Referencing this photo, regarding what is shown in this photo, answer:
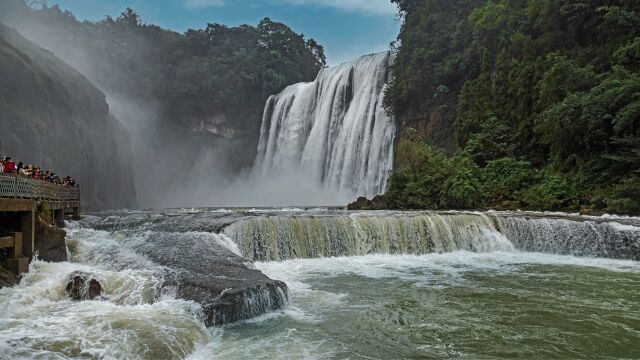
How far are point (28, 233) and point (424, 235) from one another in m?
12.5

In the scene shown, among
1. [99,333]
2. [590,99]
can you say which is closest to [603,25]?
[590,99]

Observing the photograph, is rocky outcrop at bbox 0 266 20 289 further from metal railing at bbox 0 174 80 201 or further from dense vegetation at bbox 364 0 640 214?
dense vegetation at bbox 364 0 640 214

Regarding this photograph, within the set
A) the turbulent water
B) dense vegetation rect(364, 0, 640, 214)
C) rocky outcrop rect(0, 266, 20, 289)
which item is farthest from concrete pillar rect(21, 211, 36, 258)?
dense vegetation rect(364, 0, 640, 214)

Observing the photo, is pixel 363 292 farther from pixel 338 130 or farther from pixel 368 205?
pixel 338 130

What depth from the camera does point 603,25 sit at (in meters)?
23.6

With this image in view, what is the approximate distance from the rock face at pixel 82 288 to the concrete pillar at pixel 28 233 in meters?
3.17

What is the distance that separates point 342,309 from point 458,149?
21889 millimetres

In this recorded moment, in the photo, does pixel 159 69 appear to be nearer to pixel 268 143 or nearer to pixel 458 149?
pixel 268 143

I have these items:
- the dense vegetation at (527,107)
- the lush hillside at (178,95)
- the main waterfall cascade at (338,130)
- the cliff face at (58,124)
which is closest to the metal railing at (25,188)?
the cliff face at (58,124)

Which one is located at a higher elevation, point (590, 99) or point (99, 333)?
point (590, 99)

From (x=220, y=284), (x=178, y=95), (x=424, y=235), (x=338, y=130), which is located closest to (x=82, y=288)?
(x=220, y=284)

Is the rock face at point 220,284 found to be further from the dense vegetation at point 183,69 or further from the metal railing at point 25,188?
the dense vegetation at point 183,69

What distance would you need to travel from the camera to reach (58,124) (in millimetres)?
31984

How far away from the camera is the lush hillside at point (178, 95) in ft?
182
